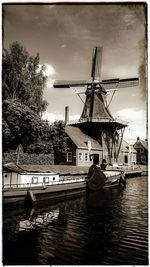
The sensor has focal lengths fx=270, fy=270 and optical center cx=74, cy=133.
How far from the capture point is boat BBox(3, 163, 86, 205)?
12.7m

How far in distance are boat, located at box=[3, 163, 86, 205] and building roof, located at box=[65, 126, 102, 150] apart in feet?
25.9

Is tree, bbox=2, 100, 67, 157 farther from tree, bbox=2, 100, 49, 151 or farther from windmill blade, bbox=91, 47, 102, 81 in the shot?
windmill blade, bbox=91, 47, 102, 81

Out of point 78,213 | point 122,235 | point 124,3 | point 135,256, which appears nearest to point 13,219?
point 78,213

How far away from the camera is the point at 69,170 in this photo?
22.2 metres

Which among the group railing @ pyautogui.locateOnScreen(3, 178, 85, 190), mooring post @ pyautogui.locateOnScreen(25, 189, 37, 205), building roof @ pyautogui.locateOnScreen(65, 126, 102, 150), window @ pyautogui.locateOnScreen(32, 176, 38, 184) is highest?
building roof @ pyautogui.locateOnScreen(65, 126, 102, 150)

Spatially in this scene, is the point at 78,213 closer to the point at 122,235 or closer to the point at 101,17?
the point at 122,235

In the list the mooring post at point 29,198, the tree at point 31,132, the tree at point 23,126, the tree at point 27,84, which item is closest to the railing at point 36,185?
the mooring post at point 29,198

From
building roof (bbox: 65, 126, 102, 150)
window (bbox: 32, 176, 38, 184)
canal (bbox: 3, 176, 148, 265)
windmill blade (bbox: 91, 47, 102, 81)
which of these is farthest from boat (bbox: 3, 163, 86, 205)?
building roof (bbox: 65, 126, 102, 150)

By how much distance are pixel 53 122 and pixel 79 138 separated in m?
10.0

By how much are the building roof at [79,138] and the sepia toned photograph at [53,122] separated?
29.3 feet

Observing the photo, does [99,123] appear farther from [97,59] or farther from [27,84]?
[97,59]

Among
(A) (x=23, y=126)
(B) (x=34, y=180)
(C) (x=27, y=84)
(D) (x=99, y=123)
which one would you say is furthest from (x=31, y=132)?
(D) (x=99, y=123)

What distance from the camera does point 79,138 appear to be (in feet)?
89.4

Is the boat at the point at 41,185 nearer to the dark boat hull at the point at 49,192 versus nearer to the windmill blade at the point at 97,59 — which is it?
the dark boat hull at the point at 49,192
